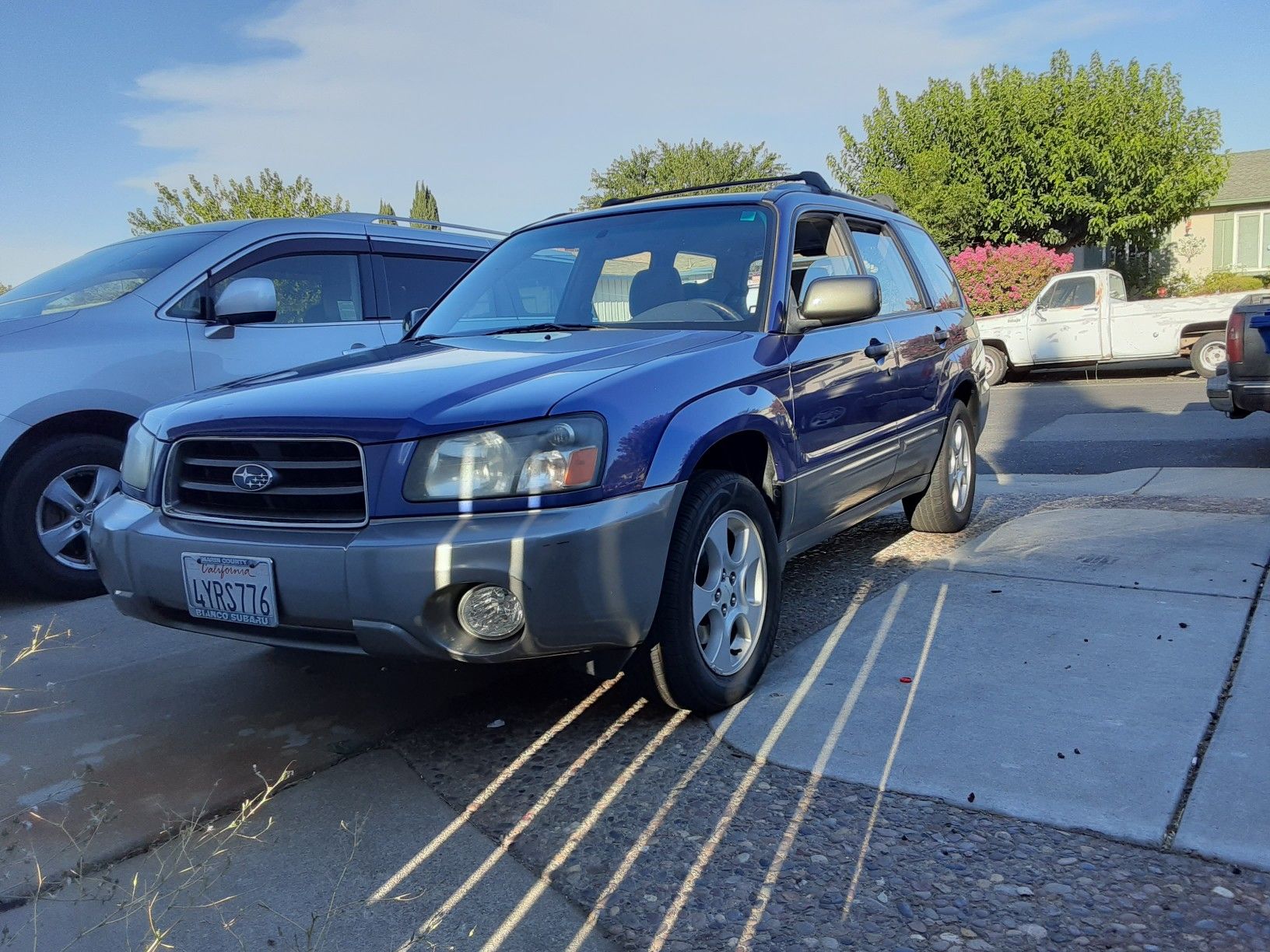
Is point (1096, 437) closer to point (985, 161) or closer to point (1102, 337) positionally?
point (1102, 337)

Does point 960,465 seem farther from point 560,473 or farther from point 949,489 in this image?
point 560,473

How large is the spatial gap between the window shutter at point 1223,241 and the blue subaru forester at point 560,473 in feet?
109

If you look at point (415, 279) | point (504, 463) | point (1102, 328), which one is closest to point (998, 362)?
point (1102, 328)

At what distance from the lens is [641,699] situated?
3.40m

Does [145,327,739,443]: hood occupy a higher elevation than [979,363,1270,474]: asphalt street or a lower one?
higher

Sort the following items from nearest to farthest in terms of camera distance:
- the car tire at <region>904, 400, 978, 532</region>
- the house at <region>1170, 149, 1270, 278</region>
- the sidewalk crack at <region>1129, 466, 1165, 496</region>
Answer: the car tire at <region>904, 400, 978, 532</region>, the sidewalk crack at <region>1129, 466, 1165, 496</region>, the house at <region>1170, 149, 1270, 278</region>

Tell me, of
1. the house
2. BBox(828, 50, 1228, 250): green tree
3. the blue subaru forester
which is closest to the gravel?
the blue subaru forester

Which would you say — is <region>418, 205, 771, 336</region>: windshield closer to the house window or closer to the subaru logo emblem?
the subaru logo emblem

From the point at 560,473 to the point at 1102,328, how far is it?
49.0 ft

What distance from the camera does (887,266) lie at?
504 centimetres

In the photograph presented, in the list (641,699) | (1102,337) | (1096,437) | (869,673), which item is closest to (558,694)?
(641,699)

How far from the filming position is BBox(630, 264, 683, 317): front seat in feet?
12.9

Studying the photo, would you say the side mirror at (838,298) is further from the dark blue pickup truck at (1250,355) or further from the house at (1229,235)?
the house at (1229,235)

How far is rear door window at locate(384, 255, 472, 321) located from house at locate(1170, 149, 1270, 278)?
31.2m
